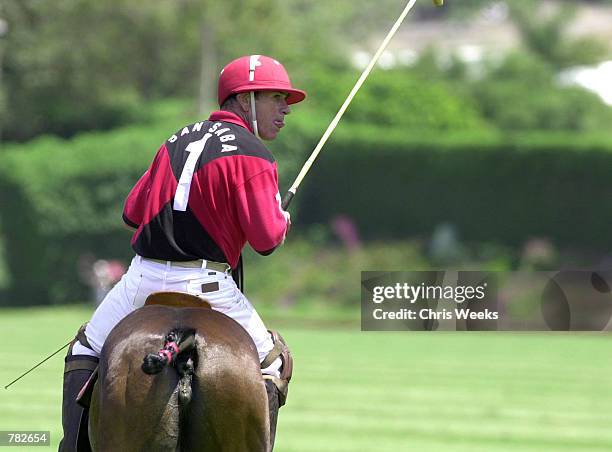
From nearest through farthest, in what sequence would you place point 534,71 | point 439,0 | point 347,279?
point 439,0 < point 347,279 < point 534,71

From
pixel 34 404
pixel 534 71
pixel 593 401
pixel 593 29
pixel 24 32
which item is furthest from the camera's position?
pixel 593 29

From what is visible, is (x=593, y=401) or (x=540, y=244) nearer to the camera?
(x=593, y=401)

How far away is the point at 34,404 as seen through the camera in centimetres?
1273

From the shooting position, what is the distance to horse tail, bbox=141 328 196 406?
525cm

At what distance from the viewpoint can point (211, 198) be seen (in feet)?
19.1

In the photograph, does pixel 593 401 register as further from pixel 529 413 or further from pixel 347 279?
pixel 347 279

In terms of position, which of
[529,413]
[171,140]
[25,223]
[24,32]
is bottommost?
[529,413]

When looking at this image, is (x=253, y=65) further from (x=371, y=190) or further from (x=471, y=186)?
(x=371, y=190)

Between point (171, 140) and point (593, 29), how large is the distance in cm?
7581

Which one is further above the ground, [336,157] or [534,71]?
[534,71]

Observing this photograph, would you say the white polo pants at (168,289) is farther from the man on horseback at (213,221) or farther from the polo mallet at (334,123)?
the polo mallet at (334,123)

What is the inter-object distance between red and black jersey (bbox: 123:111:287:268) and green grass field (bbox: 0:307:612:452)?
171 inches

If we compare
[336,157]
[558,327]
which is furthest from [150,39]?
[558,327]

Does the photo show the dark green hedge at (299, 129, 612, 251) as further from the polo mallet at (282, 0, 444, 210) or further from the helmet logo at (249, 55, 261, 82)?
the helmet logo at (249, 55, 261, 82)
